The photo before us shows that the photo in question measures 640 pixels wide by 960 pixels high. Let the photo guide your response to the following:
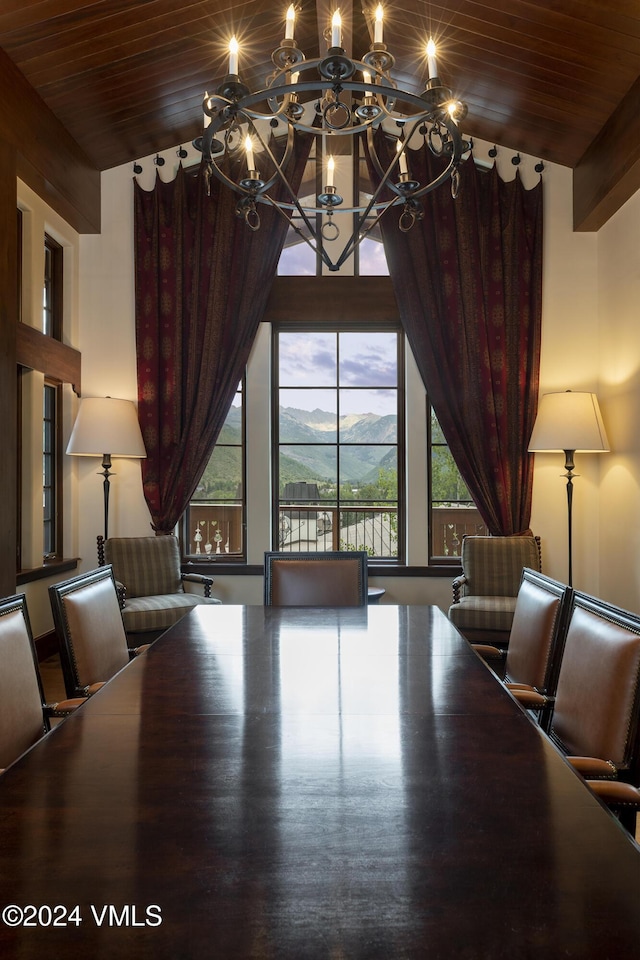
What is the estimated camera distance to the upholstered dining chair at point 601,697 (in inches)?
55.9

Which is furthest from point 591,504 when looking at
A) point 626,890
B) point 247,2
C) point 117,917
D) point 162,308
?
point 117,917

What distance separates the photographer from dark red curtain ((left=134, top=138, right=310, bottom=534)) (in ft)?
15.2

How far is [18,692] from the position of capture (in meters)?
1.65

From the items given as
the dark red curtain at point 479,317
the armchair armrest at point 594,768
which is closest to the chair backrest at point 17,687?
the armchair armrest at point 594,768

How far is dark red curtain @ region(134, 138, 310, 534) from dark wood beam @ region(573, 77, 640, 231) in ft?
6.42

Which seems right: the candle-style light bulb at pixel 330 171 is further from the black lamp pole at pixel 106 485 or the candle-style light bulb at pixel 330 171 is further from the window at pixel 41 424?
the black lamp pole at pixel 106 485

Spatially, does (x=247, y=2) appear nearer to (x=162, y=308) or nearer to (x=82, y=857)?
(x=162, y=308)

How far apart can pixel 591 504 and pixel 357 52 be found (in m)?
3.60

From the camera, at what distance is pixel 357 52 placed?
180 inches

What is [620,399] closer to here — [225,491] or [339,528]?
[339,528]

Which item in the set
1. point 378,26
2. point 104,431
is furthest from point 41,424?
point 378,26

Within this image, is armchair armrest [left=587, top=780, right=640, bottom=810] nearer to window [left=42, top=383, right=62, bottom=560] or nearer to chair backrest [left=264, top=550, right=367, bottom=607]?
chair backrest [left=264, top=550, right=367, bottom=607]

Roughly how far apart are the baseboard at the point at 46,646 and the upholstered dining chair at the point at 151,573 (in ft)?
1.87

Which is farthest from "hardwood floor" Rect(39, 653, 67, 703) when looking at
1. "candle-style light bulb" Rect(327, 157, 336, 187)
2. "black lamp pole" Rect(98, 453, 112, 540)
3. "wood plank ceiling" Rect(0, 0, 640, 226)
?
"wood plank ceiling" Rect(0, 0, 640, 226)
